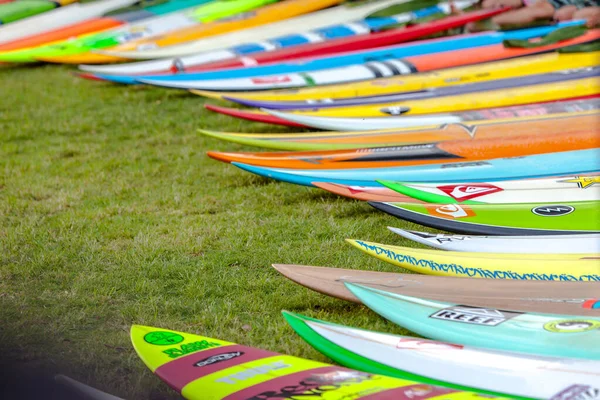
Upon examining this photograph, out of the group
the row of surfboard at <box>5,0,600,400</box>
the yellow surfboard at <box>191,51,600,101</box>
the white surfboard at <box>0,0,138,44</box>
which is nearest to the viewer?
the row of surfboard at <box>5,0,600,400</box>

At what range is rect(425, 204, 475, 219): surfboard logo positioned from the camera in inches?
132

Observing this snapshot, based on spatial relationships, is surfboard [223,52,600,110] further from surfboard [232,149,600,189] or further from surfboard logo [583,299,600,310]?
surfboard logo [583,299,600,310]

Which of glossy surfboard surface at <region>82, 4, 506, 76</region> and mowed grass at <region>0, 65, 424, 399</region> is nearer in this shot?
mowed grass at <region>0, 65, 424, 399</region>

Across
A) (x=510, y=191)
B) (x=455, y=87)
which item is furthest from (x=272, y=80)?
(x=510, y=191)

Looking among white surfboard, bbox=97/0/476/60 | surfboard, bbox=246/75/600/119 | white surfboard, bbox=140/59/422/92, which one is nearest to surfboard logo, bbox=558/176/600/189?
surfboard, bbox=246/75/600/119

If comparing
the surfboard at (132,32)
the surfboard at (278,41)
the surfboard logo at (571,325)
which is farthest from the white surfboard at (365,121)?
the surfboard at (132,32)

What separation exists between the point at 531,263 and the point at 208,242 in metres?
1.41

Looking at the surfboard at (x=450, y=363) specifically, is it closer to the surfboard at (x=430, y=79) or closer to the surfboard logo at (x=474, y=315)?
the surfboard logo at (x=474, y=315)

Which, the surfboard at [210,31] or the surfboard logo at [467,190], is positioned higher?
the surfboard at [210,31]

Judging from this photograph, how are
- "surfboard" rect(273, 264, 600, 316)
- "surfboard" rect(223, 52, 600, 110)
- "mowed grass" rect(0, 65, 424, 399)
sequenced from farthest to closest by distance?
"surfboard" rect(223, 52, 600, 110), "mowed grass" rect(0, 65, 424, 399), "surfboard" rect(273, 264, 600, 316)

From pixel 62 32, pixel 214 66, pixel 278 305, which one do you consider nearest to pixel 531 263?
pixel 278 305

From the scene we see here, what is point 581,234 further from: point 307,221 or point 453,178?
point 307,221

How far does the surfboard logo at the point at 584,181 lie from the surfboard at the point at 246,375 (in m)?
1.68

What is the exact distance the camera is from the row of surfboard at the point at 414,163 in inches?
90.0
